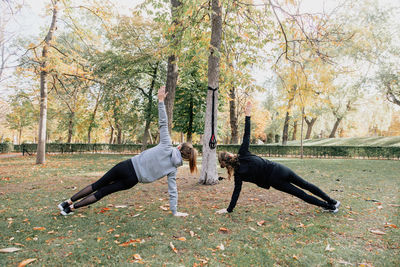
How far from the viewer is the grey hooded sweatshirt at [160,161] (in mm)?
3816

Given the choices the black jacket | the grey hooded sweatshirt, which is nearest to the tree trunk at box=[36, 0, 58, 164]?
the grey hooded sweatshirt

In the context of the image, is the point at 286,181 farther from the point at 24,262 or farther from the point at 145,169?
the point at 24,262

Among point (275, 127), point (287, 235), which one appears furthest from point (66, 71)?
point (275, 127)

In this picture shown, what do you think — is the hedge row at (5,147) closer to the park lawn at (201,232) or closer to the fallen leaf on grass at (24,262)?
the park lawn at (201,232)

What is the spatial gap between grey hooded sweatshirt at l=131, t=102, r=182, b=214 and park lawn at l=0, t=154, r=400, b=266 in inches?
32.3

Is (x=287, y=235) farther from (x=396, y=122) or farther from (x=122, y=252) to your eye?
(x=396, y=122)

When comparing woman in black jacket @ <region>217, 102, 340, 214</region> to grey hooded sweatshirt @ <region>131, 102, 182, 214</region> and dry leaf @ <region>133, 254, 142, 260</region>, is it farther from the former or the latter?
dry leaf @ <region>133, 254, 142, 260</region>

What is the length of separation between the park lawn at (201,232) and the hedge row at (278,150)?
1588cm

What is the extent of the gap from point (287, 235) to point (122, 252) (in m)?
2.38

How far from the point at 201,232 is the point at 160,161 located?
1.28m

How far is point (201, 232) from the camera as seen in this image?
12.0ft

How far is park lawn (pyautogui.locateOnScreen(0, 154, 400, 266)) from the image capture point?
9.43ft

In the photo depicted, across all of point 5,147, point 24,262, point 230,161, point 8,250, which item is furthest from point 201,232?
point 5,147

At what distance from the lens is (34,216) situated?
4.31 meters
